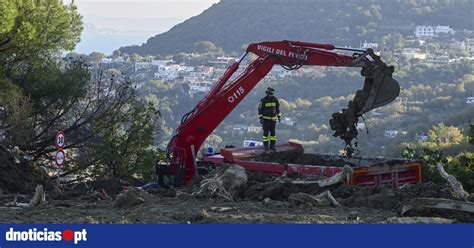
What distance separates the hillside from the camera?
79.2m

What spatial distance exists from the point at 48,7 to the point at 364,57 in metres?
12.1

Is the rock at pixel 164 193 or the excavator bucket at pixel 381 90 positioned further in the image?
the excavator bucket at pixel 381 90

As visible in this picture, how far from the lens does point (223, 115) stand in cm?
1944

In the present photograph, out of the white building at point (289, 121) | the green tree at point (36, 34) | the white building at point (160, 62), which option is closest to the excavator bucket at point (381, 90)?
the green tree at point (36, 34)

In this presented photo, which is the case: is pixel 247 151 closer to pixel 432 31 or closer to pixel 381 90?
pixel 381 90

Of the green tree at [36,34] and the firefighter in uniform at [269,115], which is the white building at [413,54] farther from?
the firefighter in uniform at [269,115]

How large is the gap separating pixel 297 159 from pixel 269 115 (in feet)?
4.86

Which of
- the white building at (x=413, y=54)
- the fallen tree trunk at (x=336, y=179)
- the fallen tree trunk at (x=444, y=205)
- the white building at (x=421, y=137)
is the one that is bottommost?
the fallen tree trunk at (x=444, y=205)

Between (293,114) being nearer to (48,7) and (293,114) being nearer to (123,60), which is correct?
(123,60)

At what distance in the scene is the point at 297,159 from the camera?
61.2 ft

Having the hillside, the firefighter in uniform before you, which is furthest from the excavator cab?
the hillside

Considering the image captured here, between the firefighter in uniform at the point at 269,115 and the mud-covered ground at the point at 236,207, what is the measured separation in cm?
323

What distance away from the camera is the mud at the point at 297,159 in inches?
726

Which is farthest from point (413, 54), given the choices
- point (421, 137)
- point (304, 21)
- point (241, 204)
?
point (241, 204)
